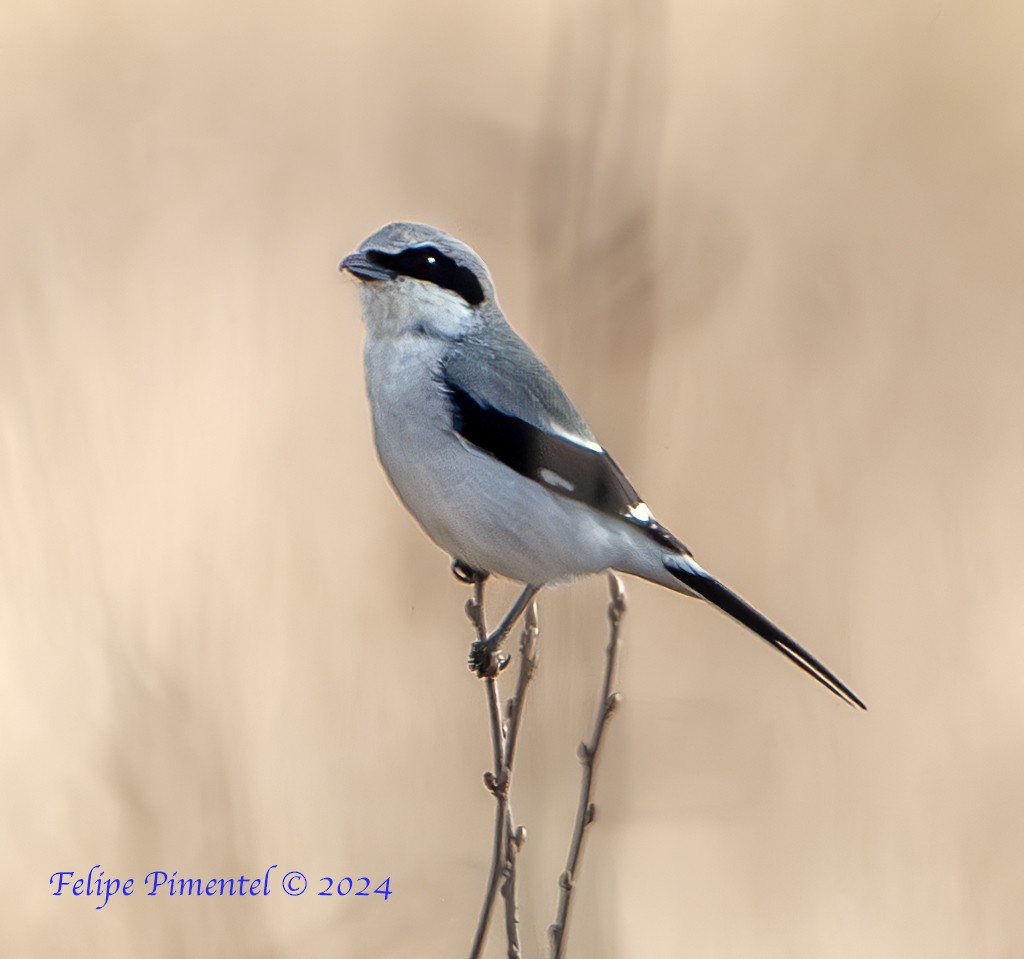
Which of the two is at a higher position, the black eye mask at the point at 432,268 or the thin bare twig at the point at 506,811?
the black eye mask at the point at 432,268

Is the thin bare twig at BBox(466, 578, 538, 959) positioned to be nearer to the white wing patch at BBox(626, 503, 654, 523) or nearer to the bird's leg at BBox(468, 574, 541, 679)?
the bird's leg at BBox(468, 574, 541, 679)

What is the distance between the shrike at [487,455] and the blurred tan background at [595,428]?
7.7 inches

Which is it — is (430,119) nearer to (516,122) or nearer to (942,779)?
(516,122)

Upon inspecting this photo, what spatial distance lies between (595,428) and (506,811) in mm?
481

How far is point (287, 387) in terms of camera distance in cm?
296

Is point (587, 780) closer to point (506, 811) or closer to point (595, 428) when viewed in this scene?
point (506, 811)

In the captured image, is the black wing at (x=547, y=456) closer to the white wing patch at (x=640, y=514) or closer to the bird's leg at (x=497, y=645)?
the white wing patch at (x=640, y=514)

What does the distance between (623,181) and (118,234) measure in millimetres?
2115

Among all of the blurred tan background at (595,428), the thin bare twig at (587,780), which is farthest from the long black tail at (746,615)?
the thin bare twig at (587,780)

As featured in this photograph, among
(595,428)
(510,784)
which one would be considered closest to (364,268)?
(595,428)

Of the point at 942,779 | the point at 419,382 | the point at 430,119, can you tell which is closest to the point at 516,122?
the point at 430,119

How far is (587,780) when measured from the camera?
5.13ft

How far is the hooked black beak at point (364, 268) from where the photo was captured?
2.09 m

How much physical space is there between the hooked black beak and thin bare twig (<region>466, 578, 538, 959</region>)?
716mm
